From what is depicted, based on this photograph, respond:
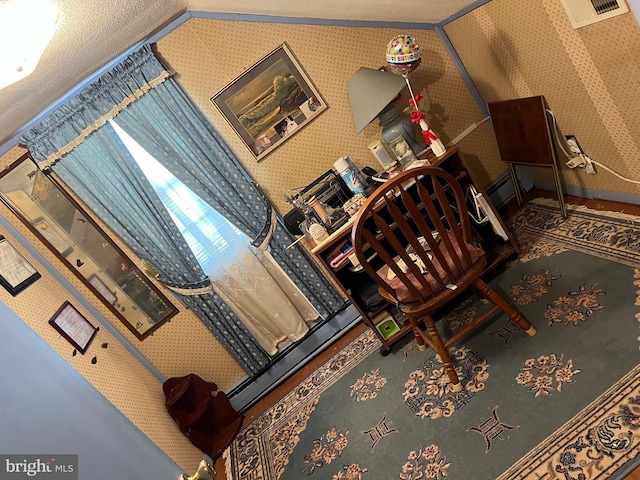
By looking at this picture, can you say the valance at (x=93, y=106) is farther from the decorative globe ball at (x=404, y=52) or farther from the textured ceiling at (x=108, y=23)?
the decorative globe ball at (x=404, y=52)

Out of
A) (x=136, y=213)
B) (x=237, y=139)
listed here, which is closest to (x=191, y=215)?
(x=136, y=213)

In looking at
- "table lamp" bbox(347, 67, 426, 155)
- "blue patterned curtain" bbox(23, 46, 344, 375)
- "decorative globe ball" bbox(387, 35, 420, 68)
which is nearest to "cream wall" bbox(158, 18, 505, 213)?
"blue patterned curtain" bbox(23, 46, 344, 375)

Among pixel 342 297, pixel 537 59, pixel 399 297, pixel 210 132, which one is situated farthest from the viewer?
pixel 342 297

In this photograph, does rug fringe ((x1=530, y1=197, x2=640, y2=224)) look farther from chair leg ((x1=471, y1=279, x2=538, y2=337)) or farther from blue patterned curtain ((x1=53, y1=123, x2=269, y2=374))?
blue patterned curtain ((x1=53, y1=123, x2=269, y2=374))

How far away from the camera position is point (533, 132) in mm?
2848

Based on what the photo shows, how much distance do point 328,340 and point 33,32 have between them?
250 cm

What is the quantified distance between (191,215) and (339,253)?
986 mm

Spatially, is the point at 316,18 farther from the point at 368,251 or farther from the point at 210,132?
the point at 368,251

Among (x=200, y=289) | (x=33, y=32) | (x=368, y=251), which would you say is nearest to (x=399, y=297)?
(x=368, y=251)

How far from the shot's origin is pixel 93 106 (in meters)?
2.89

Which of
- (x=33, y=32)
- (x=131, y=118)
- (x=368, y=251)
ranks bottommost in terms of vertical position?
(x=368, y=251)

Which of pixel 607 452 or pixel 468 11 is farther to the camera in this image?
pixel 468 11

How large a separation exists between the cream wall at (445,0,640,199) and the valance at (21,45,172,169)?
1.88m

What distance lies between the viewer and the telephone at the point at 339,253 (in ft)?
9.28
